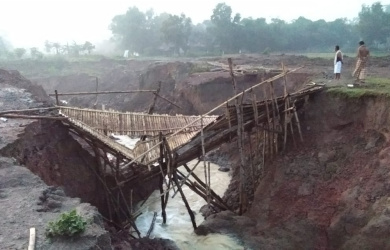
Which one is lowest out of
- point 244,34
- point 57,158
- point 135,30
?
point 57,158

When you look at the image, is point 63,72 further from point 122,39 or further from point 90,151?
point 90,151

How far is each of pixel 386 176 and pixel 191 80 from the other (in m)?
15.6

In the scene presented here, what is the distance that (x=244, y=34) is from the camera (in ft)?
148

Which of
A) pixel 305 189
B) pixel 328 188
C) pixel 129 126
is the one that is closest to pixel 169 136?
pixel 129 126

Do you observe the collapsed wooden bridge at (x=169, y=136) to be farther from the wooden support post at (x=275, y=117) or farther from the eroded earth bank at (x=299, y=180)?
the eroded earth bank at (x=299, y=180)

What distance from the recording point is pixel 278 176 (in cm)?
1277

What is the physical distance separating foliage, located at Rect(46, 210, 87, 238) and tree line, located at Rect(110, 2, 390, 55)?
1336 inches

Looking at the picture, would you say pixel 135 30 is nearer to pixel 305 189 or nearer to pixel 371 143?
pixel 305 189

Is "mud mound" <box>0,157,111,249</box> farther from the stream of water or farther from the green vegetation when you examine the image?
the green vegetation

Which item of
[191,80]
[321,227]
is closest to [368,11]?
[191,80]

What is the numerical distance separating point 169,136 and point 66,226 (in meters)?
5.39

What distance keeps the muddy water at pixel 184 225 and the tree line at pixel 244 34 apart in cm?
2449

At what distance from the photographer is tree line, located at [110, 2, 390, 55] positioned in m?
42.9

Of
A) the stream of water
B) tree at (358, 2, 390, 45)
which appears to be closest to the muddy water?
the stream of water
